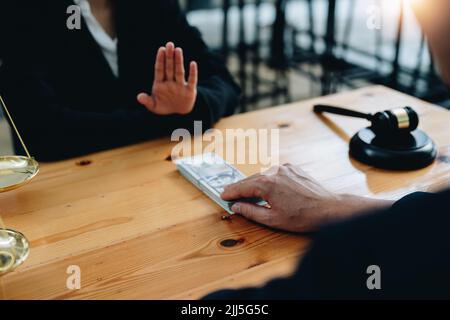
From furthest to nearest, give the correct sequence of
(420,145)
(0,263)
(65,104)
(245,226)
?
(65,104)
(420,145)
(245,226)
(0,263)

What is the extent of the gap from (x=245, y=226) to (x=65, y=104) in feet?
2.80

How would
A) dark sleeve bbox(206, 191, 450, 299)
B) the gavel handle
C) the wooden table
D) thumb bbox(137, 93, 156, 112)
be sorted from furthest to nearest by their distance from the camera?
thumb bbox(137, 93, 156, 112)
the gavel handle
the wooden table
dark sleeve bbox(206, 191, 450, 299)

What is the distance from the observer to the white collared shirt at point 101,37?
1512mm

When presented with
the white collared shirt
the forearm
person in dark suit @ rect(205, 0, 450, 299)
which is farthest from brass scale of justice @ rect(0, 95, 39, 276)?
the white collared shirt

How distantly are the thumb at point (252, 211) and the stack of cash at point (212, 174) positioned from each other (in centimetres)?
2

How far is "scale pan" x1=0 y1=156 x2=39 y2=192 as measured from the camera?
2.72 ft

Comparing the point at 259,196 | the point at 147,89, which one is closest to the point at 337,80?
the point at 147,89

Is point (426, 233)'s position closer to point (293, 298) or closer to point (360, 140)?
point (293, 298)

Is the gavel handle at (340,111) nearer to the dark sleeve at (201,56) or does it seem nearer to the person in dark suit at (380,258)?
the dark sleeve at (201,56)

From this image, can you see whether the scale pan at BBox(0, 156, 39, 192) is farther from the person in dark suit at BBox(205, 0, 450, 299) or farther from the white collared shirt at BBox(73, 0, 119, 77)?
the white collared shirt at BBox(73, 0, 119, 77)

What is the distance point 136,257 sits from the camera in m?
0.83

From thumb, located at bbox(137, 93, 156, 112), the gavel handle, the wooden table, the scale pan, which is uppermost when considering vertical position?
the scale pan

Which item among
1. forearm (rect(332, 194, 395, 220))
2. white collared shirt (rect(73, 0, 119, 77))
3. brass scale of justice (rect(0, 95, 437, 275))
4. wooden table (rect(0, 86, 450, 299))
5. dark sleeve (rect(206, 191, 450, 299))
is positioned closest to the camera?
dark sleeve (rect(206, 191, 450, 299))

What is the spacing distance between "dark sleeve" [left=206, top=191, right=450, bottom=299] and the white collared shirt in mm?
1187
